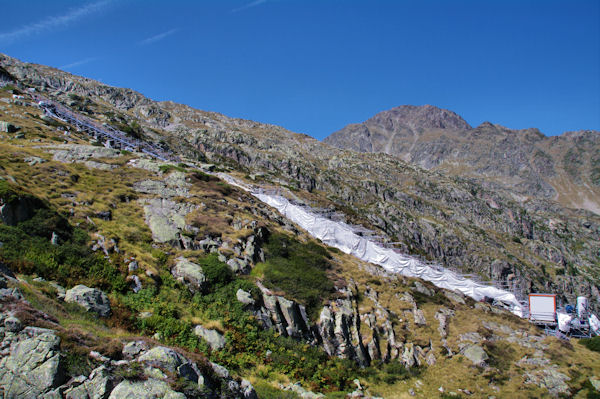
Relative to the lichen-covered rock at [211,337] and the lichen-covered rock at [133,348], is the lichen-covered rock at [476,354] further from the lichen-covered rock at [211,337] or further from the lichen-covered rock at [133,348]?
the lichen-covered rock at [133,348]

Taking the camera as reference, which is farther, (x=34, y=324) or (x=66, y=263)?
(x=66, y=263)

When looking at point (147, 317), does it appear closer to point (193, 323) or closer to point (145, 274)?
point (193, 323)

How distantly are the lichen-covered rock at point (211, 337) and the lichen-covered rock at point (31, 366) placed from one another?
8.24 meters

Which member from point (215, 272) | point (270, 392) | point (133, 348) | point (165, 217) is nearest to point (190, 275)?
point (215, 272)

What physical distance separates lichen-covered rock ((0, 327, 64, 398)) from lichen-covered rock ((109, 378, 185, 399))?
53.4 inches

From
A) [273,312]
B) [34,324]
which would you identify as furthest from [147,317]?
[273,312]

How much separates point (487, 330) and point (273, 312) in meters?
18.1

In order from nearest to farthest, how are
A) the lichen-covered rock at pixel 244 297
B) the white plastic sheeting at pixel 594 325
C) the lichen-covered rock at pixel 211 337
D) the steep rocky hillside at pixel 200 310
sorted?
the steep rocky hillside at pixel 200 310, the lichen-covered rock at pixel 211 337, the lichen-covered rock at pixel 244 297, the white plastic sheeting at pixel 594 325

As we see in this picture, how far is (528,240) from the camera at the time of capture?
165m

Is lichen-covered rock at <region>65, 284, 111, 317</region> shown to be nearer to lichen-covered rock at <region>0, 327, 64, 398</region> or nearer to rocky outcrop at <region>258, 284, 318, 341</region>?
lichen-covered rock at <region>0, 327, 64, 398</region>

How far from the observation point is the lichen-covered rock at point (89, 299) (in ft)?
41.7

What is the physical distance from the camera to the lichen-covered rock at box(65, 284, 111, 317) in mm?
12706

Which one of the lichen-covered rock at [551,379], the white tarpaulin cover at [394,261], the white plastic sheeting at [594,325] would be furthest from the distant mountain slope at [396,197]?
the lichen-covered rock at [551,379]

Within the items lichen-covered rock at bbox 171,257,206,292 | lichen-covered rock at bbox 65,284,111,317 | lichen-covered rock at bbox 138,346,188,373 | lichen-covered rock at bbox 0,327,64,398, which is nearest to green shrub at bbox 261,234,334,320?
lichen-covered rock at bbox 171,257,206,292
